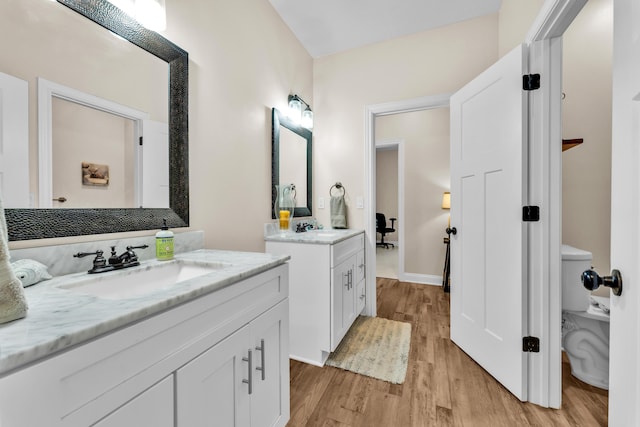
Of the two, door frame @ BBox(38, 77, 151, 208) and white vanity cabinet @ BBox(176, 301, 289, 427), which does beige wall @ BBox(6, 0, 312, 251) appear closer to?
door frame @ BBox(38, 77, 151, 208)

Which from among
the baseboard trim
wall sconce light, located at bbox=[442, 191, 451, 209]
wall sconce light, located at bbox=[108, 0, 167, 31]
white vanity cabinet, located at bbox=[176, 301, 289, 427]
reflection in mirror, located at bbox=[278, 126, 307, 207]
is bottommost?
the baseboard trim

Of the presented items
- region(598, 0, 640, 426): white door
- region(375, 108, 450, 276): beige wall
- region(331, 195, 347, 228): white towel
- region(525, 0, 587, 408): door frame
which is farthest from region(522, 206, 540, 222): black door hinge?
region(375, 108, 450, 276): beige wall

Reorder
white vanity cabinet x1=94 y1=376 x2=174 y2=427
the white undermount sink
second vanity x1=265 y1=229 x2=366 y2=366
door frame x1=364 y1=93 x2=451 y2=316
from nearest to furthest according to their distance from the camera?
white vanity cabinet x1=94 y1=376 x2=174 y2=427 → the white undermount sink → second vanity x1=265 y1=229 x2=366 y2=366 → door frame x1=364 y1=93 x2=451 y2=316

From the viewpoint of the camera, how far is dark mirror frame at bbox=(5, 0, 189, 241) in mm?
880

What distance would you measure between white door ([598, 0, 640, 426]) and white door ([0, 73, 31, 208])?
1654 millimetres

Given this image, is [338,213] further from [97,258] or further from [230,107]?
[97,258]

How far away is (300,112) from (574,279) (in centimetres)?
229

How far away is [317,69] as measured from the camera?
284 cm

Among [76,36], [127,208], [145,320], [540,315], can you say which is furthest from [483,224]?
[76,36]

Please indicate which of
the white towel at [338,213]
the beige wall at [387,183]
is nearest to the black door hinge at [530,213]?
the white towel at [338,213]

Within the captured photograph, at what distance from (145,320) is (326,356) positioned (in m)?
1.52

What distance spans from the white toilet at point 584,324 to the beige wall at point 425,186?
6.46 feet

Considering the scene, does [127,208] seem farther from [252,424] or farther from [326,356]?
[326,356]

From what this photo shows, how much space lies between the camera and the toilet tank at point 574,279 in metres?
1.52
